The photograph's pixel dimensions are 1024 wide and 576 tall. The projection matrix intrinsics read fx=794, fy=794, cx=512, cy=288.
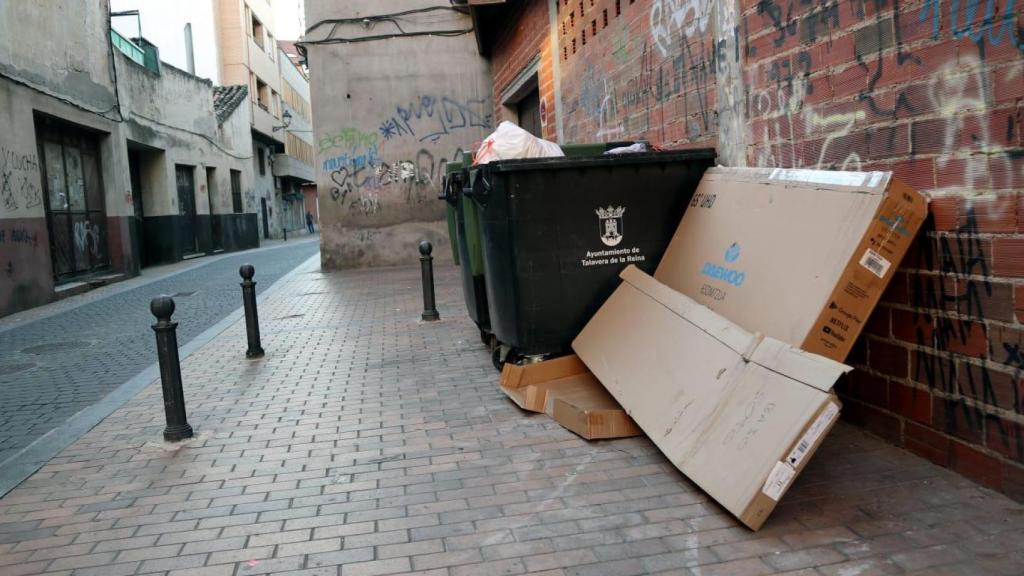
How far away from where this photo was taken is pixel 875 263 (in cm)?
354

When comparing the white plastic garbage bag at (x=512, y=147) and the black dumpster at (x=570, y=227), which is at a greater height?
the white plastic garbage bag at (x=512, y=147)

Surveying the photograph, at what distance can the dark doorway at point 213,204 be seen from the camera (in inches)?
1003

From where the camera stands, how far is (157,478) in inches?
166

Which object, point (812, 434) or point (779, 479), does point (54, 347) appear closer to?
point (779, 479)

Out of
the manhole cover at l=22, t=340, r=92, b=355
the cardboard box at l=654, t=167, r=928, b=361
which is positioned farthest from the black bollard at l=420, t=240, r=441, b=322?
the cardboard box at l=654, t=167, r=928, b=361

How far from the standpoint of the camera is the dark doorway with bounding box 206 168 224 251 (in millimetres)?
25469

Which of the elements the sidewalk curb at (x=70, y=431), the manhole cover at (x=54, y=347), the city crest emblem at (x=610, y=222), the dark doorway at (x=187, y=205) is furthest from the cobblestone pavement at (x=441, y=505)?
the dark doorway at (x=187, y=205)

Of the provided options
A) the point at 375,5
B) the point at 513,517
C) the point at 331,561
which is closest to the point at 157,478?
the point at 331,561

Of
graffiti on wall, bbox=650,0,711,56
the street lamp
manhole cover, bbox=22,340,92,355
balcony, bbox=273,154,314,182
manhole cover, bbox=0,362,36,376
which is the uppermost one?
the street lamp

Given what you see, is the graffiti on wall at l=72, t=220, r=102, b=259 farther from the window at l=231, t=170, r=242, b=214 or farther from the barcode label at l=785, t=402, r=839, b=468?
the barcode label at l=785, t=402, r=839, b=468

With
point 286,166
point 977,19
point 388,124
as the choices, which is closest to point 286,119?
point 286,166

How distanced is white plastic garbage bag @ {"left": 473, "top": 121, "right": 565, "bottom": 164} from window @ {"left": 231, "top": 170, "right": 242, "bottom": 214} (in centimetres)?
2426

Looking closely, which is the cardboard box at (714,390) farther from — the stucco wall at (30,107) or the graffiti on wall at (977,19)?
the stucco wall at (30,107)

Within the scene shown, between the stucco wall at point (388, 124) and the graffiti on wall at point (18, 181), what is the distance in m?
4.60
